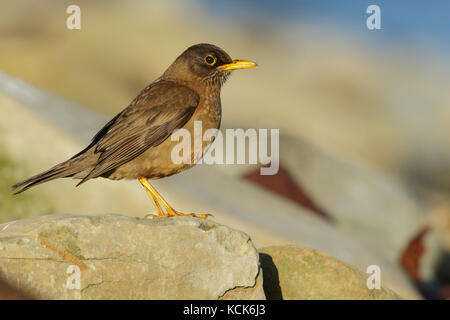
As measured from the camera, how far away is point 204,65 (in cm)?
791

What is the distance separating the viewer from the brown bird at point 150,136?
716 centimetres

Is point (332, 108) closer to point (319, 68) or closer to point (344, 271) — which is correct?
point (319, 68)

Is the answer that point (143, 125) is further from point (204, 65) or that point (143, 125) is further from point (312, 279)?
point (312, 279)

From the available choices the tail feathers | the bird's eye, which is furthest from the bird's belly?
the bird's eye

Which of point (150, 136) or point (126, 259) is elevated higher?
point (150, 136)

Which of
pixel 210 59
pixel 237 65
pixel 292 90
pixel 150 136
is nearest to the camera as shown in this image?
pixel 150 136

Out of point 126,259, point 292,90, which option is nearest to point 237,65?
point 126,259

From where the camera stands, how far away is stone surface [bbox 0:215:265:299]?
5746 millimetres

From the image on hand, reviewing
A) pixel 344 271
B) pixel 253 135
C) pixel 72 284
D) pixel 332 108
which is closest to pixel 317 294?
pixel 344 271

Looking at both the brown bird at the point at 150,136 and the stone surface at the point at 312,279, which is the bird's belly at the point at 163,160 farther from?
the stone surface at the point at 312,279

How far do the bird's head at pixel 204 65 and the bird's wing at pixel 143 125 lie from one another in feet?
0.98

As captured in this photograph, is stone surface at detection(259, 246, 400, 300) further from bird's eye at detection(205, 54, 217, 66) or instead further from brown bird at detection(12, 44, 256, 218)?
bird's eye at detection(205, 54, 217, 66)

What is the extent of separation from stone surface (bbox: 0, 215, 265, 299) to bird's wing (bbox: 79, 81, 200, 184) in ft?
3.71

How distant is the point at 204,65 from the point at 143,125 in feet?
3.62
